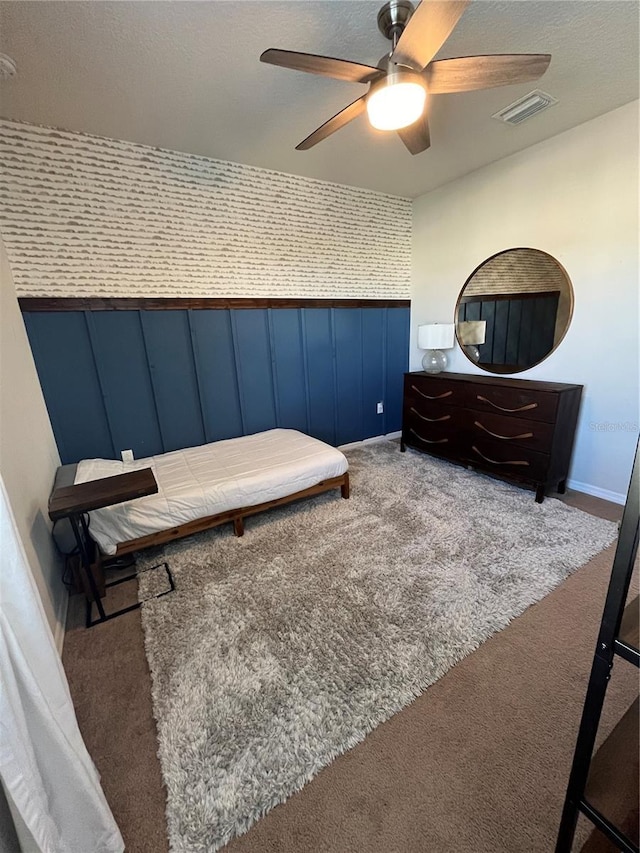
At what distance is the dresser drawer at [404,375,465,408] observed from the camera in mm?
3135

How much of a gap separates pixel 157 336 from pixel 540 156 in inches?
133

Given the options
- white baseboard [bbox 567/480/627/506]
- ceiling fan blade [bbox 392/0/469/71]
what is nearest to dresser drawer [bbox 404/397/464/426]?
white baseboard [bbox 567/480/627/506]

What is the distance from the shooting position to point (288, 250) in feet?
10.6

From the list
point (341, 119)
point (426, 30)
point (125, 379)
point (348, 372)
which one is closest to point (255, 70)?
point (341, 119)

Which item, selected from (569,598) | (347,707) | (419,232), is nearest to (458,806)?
(347,707)

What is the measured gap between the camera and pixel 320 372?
3.62 metres

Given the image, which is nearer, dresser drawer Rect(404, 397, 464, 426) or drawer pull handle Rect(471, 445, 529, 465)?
drawer pull handle Rect(471, 445, 529, 465)

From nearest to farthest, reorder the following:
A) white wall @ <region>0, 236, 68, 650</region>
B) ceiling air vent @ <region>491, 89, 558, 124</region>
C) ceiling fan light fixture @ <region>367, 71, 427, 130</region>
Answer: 1. ceiling fan light fixture @ <region>367, 71, 427, 130</region>
2. white wall @ <region>0, 236, 68, 650</region>
3. ceiling air vent @ <region>491, 89, 558, 124</region>

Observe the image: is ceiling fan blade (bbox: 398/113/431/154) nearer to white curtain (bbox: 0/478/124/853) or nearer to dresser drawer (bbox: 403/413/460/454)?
dresser drawer (bbox: 403/413/460/454)

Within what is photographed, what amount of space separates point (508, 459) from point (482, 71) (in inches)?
94.5

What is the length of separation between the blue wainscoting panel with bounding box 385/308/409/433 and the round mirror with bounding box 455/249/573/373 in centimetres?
68

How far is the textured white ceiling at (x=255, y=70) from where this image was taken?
148 centimetres

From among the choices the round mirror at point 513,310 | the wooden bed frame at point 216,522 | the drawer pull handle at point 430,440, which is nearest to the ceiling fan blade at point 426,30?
the round mirror at point 513,310

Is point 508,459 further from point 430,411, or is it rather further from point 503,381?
point 430,411
